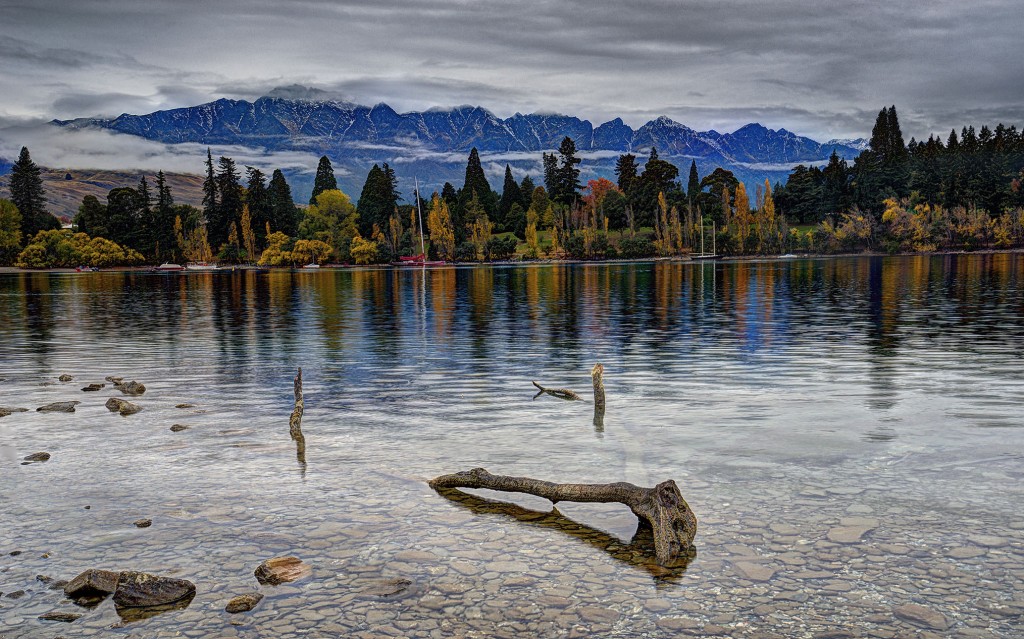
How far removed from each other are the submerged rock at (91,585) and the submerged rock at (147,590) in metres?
0.14

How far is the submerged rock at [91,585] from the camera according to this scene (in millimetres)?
12305

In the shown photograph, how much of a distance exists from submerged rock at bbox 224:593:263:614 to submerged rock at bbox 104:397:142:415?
648 inches

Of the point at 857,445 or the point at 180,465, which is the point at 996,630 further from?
the point at 180,465

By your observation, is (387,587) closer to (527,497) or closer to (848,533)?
(527,497)

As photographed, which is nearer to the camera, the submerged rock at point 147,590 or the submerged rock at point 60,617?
the submerged rock at point 60,617

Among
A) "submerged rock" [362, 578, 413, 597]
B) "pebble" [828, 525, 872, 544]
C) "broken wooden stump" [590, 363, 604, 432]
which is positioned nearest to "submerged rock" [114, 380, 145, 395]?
"broken wooden stump" [590, 363, 604, 432]

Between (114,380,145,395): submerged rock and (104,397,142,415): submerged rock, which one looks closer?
(104,397,142,415): submerged rock

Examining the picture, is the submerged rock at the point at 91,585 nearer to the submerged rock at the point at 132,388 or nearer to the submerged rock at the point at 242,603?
the submerged rock at the point at 242,603

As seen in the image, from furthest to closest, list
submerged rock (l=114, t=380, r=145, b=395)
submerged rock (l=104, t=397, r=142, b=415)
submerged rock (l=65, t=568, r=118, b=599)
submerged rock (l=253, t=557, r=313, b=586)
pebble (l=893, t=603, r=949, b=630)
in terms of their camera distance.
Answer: submerged rock (l=114, t=380, r=145, b=395)
submerged rock (l=104, t=397, r=142, b=415)
submerged rock (l=253, t=557, r=313, b=586)
submerged rock (l=65, t=568, r=118, b=599)
pebble (l=893, t=603, r=949, b=630)

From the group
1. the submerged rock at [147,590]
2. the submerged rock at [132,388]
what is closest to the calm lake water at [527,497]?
the submerged rock at [147,590]

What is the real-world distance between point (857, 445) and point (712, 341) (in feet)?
83.4

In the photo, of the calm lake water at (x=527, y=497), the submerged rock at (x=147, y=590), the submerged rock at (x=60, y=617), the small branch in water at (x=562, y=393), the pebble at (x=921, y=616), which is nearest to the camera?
the pebble at (x=921, y=616)

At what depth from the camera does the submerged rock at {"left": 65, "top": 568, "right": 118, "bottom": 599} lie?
12.3 meters

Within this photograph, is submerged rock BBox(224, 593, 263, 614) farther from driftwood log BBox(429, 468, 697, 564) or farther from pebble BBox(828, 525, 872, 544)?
pebble BBox(828, 525, 872, 544)
